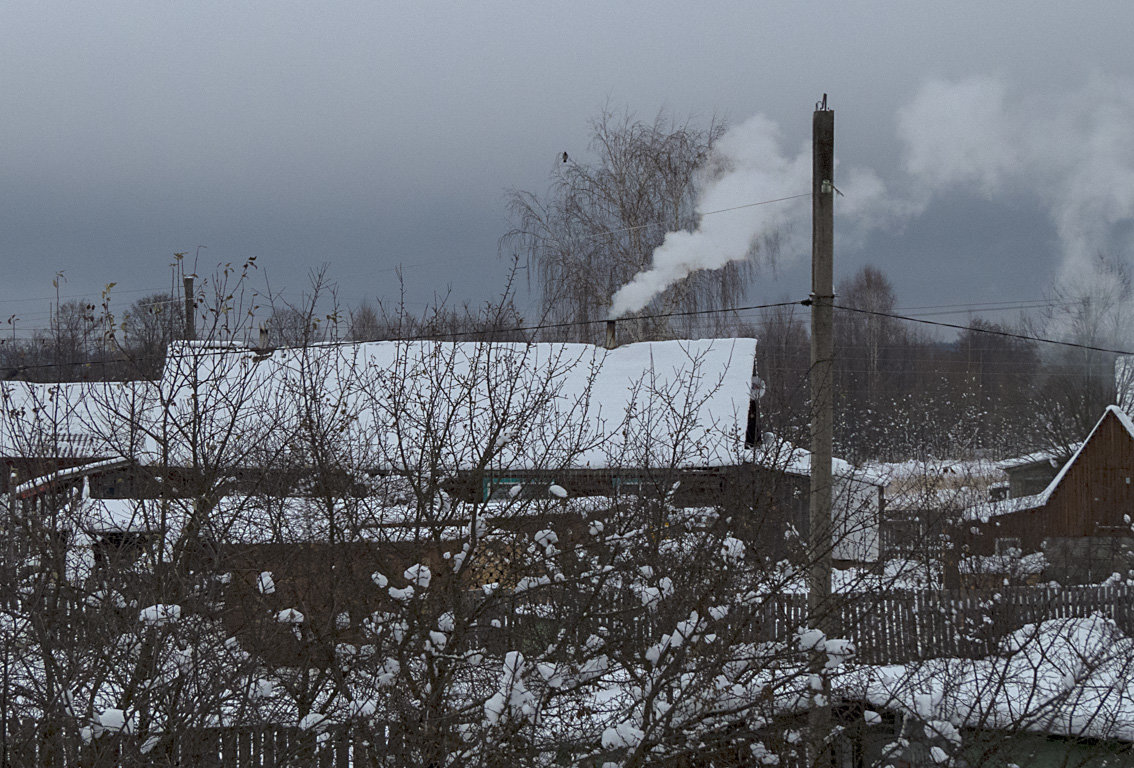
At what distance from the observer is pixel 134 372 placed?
5.91 metres

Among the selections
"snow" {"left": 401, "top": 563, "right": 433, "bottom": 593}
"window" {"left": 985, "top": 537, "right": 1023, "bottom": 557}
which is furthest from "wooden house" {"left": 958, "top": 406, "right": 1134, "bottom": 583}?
"snow" {"left": 401, "top": 563, "right": 433, "bottom": 593}

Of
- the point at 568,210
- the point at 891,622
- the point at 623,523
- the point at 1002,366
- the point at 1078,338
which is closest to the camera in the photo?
the point at 623,523

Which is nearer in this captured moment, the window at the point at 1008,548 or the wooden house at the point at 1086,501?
the window at the point at 1008,548

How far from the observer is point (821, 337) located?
7461mm

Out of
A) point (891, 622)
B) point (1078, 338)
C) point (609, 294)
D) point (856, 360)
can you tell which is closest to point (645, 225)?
point (609, 294)

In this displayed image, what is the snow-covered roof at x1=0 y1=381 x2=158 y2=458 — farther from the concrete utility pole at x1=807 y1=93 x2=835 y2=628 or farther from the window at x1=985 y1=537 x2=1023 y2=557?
the window at x1=985 y1=537 x2=1023 y2=557

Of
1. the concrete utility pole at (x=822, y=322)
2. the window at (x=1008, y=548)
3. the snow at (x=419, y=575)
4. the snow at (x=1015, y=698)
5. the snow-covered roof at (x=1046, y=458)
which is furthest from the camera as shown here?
the snow-covered roof at (x=1046, y=458)

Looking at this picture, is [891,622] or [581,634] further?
[891,622]

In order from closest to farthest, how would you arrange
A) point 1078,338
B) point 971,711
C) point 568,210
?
point 971,711 → point 568,210 → point 1078,338

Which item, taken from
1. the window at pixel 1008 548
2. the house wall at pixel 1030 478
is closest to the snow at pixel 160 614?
the window at pixel 1008 548

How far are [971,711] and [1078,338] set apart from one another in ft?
97.6

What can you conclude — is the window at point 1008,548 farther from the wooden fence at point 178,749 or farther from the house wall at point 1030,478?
the house wall at point 1030,478

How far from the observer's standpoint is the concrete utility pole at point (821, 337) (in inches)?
268

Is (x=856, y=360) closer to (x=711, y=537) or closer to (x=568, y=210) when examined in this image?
(x=568, y=210)
